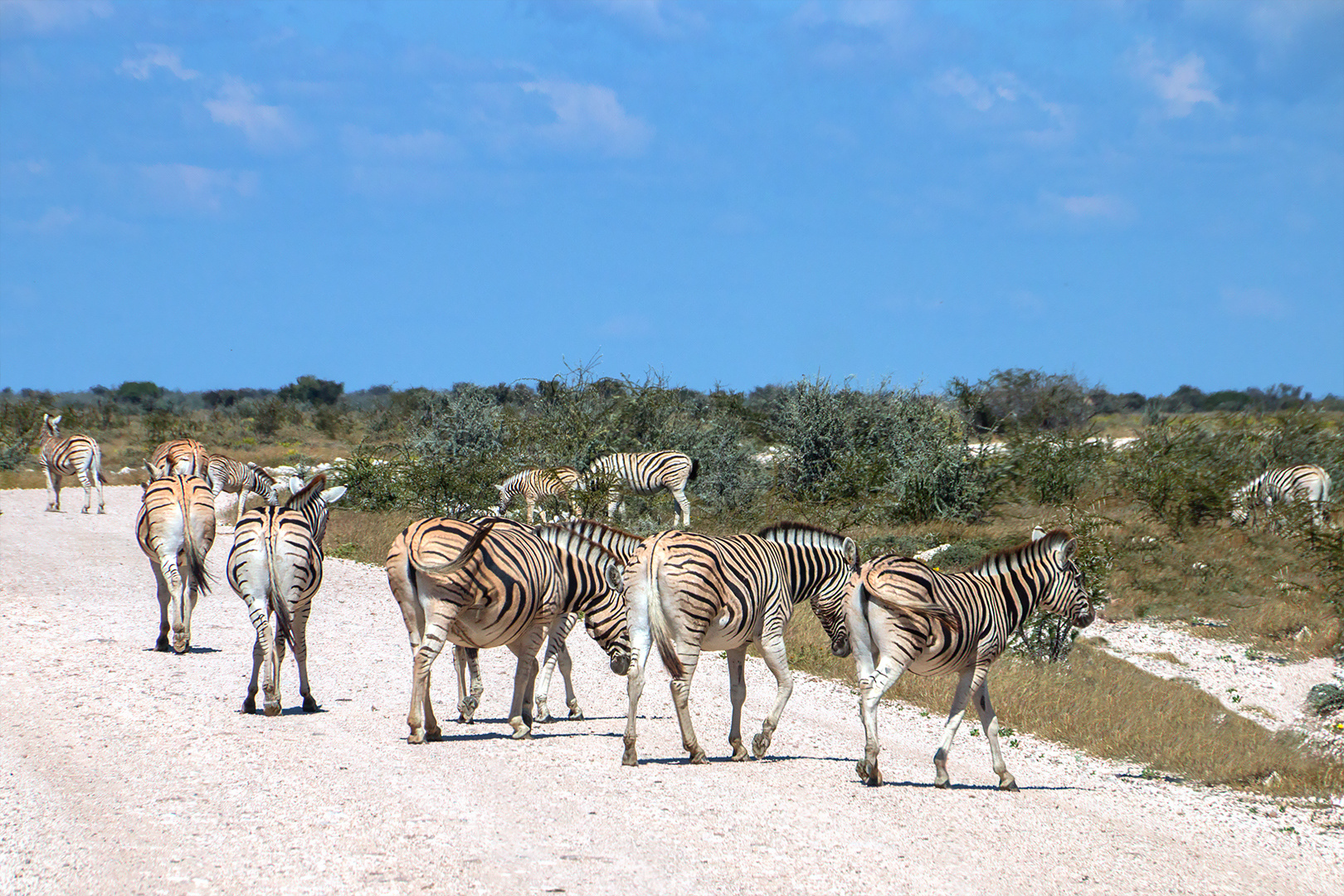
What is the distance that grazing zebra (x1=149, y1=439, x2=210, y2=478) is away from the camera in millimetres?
20672

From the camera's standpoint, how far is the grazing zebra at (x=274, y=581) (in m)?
10.1

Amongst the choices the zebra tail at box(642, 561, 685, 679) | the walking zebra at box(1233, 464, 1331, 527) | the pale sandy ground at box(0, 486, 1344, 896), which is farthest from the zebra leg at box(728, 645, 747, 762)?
the walking zebra at box(1233, 464, 1331, 527)

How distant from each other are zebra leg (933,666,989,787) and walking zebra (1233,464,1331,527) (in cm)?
1892

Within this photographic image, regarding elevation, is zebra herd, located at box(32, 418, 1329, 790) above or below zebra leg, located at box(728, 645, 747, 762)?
above

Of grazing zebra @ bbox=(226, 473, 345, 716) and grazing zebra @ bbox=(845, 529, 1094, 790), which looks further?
grazing zebra @ bbox=(226, 473, 345, 716)

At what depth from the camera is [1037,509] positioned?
2728 centimetres

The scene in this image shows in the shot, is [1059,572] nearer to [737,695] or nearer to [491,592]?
[737,695]

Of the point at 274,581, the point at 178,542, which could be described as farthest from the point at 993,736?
the point at 178,542

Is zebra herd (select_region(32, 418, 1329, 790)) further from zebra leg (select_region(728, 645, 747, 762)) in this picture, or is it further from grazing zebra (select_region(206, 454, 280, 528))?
grazing zebra (select_region(206, 454, 280, 528))

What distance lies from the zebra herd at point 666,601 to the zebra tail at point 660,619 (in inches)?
0.5

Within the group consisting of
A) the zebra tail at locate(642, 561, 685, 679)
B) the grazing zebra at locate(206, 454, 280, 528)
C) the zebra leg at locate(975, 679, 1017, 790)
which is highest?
the grazing zebra at locate(206, 454, 280, 528)

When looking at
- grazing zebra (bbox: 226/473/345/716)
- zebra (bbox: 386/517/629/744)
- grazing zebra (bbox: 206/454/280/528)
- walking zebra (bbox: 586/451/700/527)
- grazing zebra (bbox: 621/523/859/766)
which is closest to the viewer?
grazing zebra (bbox: 621/523/859/766)

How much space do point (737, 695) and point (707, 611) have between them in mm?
1066

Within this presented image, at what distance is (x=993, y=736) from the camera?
8.76m
